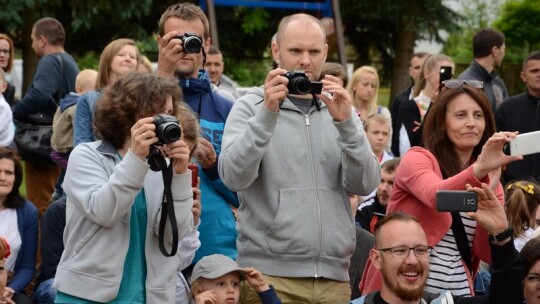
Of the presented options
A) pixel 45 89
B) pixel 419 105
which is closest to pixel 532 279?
pixel 419 105

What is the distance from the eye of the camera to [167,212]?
4.47 metres

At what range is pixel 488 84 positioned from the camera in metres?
9.98

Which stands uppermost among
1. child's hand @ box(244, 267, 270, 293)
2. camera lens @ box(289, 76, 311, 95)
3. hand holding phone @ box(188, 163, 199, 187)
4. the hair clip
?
camera lens @ box(289, 76, 311, 95)

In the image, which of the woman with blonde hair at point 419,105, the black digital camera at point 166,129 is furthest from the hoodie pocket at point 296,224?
the woman with blonde hair at point 419,105

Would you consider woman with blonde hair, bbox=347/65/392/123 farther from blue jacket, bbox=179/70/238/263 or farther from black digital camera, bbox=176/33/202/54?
black digital camera, bbox=176/33/202/54

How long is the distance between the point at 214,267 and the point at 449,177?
48.5 inches

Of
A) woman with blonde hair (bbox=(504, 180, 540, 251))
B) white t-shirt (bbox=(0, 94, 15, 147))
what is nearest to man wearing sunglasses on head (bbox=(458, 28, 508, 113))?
woman with blonde hair (bbox=(504, 180, 540, 251))

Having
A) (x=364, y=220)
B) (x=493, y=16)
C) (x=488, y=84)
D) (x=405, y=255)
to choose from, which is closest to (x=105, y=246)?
(x=405, y=255)

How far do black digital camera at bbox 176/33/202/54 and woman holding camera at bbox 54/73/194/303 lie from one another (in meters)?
0.84

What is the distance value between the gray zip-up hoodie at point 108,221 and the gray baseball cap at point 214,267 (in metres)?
0.70

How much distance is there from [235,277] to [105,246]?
112 cm

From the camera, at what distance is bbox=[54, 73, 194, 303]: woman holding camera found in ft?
14.3

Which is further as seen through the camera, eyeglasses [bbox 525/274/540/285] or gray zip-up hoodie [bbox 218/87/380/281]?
eyeglasses [bbox 525/274/540/285]

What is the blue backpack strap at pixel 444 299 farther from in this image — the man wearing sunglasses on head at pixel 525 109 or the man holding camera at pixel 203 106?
the man wearing sunglasses on head at pixel 525 109
